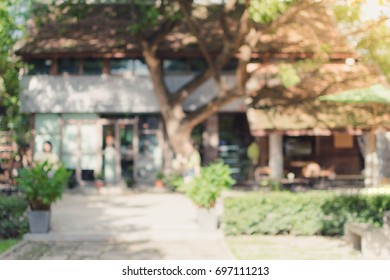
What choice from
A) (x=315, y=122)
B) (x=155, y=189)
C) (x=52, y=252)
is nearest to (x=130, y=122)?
(x=155, y=189)

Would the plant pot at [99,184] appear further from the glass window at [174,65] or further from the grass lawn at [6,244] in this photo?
the grass lawn at [6,244]

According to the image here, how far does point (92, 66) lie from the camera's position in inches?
952

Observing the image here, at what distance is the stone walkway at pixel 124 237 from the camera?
11344 mm

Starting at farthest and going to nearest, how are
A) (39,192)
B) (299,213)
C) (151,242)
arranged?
(299,213) < (39,192) < (151,242)

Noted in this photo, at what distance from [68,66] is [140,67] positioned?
10.1 ft

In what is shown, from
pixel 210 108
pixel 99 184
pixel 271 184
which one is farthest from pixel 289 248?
pixel 99 184

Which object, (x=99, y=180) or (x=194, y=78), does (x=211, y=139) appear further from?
(x=99, y=180)

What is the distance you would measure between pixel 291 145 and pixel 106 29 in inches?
374

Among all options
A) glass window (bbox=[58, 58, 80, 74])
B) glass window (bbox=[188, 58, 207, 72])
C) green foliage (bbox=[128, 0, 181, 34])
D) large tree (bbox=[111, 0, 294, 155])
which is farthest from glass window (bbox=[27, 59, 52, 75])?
glass window (bbox=[188, 58, 207, 72])

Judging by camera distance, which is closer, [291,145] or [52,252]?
[52,252]

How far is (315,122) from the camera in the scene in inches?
819

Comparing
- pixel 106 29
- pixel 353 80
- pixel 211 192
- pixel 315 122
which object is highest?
pixel 106 29

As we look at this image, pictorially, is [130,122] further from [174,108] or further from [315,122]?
[315,122]

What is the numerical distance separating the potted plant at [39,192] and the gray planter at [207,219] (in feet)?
10.9
